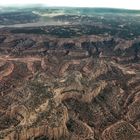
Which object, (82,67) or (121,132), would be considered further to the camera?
(82,67)

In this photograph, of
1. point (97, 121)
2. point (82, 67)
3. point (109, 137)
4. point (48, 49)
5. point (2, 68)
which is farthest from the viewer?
point (48, 49)

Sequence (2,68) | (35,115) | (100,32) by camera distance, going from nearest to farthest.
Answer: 1. (35,115)
2. (2,68)
3. (100,32)

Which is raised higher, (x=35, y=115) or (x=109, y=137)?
(x=35, y=115)

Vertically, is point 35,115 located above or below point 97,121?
above

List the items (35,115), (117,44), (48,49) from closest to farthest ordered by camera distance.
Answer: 1. (35,115)
2. (48,49)
3. (117,44)

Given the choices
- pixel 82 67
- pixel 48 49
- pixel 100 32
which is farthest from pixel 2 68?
pixel 100 32

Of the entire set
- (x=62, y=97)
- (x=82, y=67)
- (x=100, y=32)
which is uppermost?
(x=62, y=97)

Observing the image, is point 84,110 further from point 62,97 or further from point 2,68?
point 2,68

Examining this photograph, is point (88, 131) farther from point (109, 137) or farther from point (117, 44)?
point (117, 44)

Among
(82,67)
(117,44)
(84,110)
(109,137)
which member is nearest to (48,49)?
(117,44)
